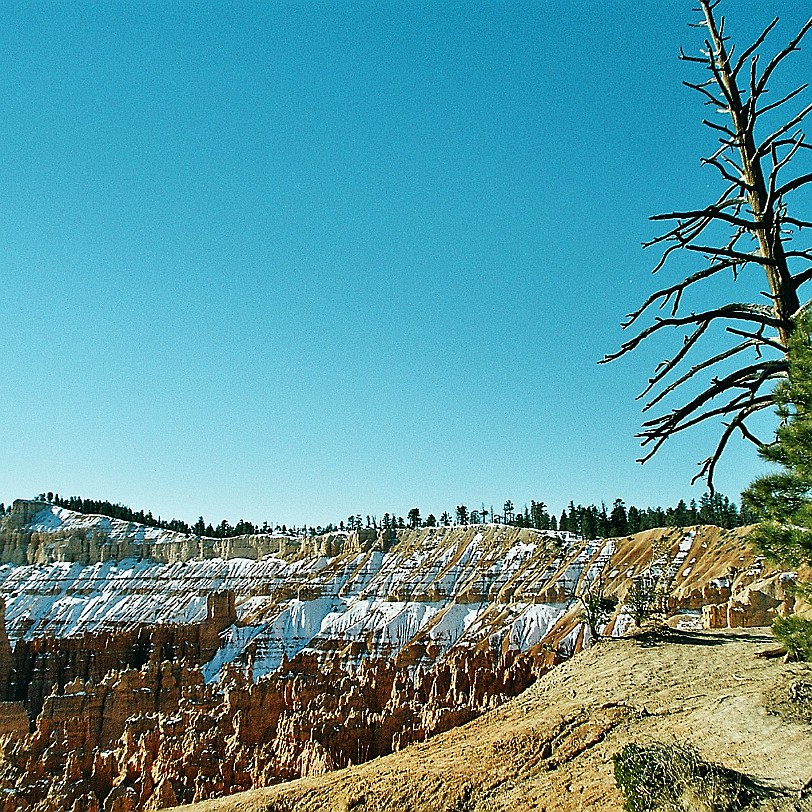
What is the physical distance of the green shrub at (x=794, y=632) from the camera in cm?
662

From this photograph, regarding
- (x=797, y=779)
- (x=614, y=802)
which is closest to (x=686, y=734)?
(x=614, y=802)

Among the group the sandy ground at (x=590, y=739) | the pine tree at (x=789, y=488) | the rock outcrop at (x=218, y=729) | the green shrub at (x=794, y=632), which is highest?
the pine tree at (x=789, y=488)

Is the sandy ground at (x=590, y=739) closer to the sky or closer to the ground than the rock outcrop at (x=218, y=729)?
closer to the sky

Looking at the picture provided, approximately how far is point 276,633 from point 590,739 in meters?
57.4

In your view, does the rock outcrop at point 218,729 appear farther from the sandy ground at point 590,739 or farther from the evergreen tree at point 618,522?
the evergreen tree at point 618,522

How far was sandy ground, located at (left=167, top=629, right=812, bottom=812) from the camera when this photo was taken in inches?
372

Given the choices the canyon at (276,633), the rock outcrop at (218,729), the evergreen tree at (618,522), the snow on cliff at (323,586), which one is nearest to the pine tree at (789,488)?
the canyon at (276,633)

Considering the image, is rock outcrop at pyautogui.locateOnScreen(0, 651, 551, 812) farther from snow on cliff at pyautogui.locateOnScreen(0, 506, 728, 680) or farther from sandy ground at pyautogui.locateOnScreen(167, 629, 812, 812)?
snow on cliff at pyautogui.locateOnScreen(0, 506, 728, 680)

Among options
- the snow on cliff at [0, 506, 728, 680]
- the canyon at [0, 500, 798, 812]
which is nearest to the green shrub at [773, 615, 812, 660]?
the canyon at [0, 500, 798, 812]

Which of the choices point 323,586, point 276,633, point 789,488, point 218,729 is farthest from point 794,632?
point 323,586

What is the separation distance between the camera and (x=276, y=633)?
2576 inches

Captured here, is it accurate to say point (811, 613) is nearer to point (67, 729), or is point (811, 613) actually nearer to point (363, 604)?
point (67, 729)

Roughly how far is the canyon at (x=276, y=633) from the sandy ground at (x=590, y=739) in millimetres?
2475

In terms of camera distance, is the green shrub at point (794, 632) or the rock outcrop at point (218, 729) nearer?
the green shrub at point (794, 632)
